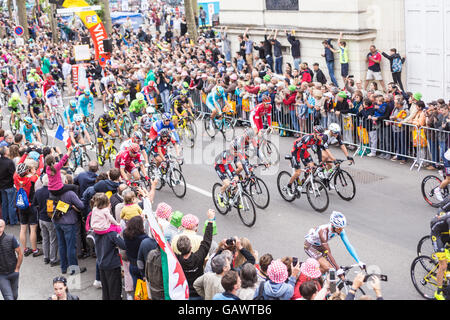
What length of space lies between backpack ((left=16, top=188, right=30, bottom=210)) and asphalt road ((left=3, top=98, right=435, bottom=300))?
1.04 metres

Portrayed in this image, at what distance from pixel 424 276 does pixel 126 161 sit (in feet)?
20.9

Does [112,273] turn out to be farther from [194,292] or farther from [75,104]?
[75,104]

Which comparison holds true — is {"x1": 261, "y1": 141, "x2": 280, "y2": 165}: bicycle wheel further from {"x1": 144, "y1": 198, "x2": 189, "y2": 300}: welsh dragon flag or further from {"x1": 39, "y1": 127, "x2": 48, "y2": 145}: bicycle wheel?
{"x1": 144, "y1": 198, "x2": 189, "y2": 300}: welsh dragon flag

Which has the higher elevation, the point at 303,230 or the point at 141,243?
the point at 141,243

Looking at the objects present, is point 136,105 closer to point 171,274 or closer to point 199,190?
point 199,190

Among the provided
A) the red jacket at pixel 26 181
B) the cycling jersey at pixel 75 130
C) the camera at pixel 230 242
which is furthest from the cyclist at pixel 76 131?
the camera at pixel 230 242

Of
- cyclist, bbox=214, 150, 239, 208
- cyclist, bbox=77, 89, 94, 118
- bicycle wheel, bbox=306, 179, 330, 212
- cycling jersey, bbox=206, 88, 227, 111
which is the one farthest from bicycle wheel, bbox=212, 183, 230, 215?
cyclist, bbox=77, 89, 94, 118

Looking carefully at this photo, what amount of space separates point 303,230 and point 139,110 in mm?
8076

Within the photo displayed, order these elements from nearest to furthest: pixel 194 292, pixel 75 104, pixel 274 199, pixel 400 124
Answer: pixel 194 292 → pixel 274 199 → pixel 400 124 → pixel 75 104

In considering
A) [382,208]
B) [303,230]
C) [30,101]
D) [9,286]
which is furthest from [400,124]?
[30,101]

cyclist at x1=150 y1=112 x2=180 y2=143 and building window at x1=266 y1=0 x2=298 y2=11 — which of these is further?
building window at x1=266 y1=0 x2=298 y2=11

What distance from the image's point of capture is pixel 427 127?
47.0 ft

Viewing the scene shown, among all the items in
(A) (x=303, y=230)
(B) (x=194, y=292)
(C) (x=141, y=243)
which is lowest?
(A) (x=303, y=230)

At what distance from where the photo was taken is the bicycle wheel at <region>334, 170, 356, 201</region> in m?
13.1
